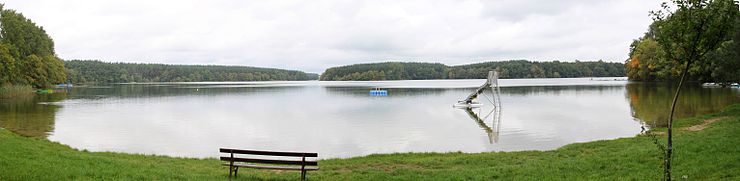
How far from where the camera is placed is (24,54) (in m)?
71.6

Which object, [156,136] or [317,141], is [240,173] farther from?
[156,136]

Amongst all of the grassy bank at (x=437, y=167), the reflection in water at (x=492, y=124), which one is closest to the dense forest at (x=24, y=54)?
the reflection in water at (x=492, y=124)

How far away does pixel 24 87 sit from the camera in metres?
67.4

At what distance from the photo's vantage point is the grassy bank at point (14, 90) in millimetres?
60088

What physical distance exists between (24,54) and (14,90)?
946cm

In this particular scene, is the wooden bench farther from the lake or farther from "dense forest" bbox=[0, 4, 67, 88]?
"dense forest" bbox=[0, 4, 67, 88]

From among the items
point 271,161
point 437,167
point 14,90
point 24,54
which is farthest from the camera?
point 24,54

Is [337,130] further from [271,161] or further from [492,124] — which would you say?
[271,161]

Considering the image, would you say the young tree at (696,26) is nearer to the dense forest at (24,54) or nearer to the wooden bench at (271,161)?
the wooden bench at (271,161)

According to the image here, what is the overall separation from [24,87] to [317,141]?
6139cm

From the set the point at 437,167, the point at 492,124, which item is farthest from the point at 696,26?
the point at 492,124

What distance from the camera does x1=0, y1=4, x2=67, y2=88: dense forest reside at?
63969 mm

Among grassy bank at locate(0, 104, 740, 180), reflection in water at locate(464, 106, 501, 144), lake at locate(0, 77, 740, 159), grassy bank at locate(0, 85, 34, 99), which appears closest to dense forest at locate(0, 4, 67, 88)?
grassy bank at locate(0, 85, 34, 99)

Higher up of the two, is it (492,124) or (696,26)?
(696,26)
